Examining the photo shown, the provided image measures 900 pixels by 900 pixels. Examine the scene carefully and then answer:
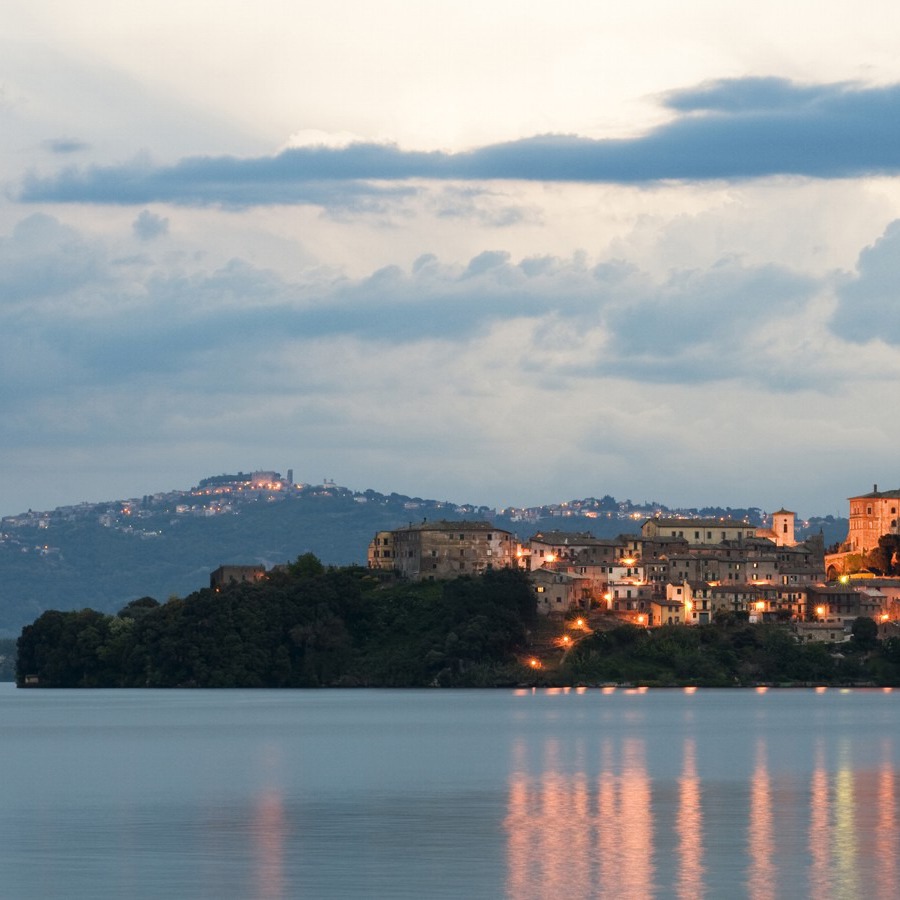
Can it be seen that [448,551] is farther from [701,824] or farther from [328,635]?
[701,824]

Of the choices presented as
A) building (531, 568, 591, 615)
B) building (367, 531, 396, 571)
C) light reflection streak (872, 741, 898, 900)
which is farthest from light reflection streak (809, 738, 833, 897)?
building (367, 531, 396, 571)

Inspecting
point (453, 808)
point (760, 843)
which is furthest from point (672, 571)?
point (760, 843)

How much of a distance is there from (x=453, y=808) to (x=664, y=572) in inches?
4999

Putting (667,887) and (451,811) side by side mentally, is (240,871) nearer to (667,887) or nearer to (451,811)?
(667,887)

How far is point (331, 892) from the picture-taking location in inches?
1630

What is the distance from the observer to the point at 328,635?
6855 inches

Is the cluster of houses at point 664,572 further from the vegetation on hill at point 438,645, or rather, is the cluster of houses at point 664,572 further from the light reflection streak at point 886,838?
the light reflection streak at point 886,838

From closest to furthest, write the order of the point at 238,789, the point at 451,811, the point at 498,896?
the point at 498,896 < the point at 451,811 < the point at 238,789

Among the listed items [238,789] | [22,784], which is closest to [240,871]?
[238,789]

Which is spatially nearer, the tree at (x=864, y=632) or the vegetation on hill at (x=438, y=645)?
the vegetation on hill at (x=438, y=645)

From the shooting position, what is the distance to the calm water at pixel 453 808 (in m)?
43.5

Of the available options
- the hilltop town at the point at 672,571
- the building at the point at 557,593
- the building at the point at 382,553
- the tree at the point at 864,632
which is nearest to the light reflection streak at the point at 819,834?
the tree at the point at 864,632

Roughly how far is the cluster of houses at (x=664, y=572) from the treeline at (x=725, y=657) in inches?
84.1

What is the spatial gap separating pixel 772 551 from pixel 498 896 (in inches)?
6081
